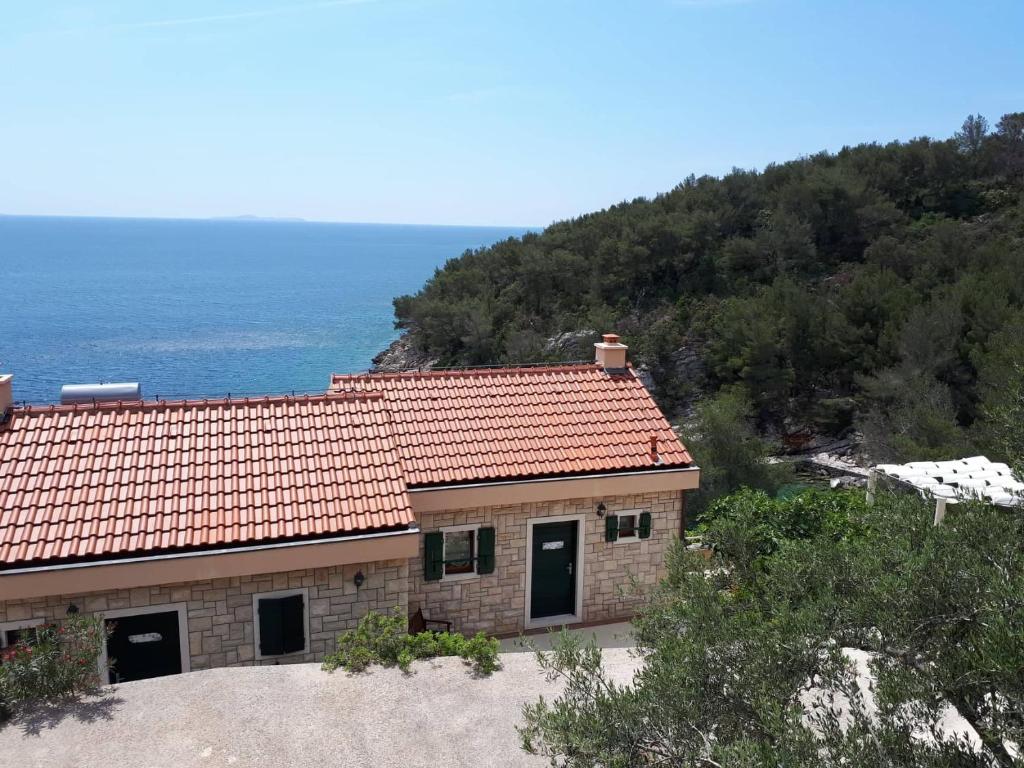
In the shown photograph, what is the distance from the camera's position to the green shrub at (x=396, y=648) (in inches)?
350

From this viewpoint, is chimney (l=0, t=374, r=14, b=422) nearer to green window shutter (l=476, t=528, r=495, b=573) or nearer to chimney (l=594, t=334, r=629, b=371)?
green window shutter (l=476, t=528, r=495, b=573)

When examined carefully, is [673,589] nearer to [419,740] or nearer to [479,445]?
[419,740]

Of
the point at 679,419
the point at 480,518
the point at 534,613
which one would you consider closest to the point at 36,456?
the point at 480,518

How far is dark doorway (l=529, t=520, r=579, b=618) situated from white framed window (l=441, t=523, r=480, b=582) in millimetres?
954

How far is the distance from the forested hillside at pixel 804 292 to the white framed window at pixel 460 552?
1645 cm

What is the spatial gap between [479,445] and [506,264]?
40.9 m

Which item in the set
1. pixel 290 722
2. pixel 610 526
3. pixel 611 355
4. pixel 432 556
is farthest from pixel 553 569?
pixel 290 722

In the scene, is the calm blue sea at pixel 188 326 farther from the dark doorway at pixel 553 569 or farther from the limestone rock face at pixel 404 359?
the dark doorway at pixel 553 569

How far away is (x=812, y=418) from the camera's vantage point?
33.6 metres

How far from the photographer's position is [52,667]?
7.88m

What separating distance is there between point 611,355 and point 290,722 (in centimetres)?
908

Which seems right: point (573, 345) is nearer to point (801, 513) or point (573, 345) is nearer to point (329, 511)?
point (801, 513)

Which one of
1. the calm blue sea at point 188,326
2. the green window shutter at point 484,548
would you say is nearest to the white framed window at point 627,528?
the green window shutter at point 484,548

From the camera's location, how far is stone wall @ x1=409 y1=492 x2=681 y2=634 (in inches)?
462
